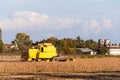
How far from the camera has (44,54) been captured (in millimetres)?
48094

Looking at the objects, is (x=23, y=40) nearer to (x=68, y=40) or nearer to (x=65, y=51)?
(x=68, y=40)

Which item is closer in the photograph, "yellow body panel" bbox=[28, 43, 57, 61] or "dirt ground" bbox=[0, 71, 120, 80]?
"dirt ground" bbox=[0, 71, 120, 80]

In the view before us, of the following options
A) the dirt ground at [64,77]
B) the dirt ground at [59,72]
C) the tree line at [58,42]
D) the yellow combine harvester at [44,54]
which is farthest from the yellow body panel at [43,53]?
the tree line at [58,42]

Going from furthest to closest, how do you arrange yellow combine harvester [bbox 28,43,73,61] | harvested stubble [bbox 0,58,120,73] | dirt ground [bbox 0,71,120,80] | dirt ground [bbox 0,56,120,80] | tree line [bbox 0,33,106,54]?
1. tree line [bbox 0,33,106,54]
2. yellow combine harvester [bbox 28,43,73,61]
3. harvested stubble [bbox 0,58,120,73]
4. dirt ground [bbox 0,56,120,80]
5. dirt ground [bbox 0,71,120,80]

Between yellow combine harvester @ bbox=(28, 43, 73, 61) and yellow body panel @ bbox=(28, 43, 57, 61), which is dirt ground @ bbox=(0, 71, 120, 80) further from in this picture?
yellow body panel @ bbox=(28, 43, 57, 61)

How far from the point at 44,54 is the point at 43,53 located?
0.18 metres

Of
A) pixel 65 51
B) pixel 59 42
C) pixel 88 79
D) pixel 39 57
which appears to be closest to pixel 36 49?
pixel 39 57

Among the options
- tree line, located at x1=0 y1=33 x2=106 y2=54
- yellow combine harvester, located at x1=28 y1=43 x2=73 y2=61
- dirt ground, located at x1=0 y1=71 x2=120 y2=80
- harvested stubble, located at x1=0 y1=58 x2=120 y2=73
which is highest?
tree line, located at x1=0 y1=33 x2=106 y2=54

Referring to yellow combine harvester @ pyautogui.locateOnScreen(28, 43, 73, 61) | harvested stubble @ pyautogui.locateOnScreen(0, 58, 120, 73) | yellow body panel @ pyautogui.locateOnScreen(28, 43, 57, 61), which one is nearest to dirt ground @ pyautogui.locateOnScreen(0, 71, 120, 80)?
harvested stubble @ pyautogui.locateOnScreen(0, 58, 120, 73)

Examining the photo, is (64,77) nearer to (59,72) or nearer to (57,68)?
(59,72)

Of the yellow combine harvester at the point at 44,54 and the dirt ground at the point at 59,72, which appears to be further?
the yellow combine harvester at the point at 44,54

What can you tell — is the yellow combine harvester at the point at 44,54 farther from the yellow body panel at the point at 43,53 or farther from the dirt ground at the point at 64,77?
the dirt ground at the point at 64,77

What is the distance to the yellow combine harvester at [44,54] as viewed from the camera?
47.5 meters

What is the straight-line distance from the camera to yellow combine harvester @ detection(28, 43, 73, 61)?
47.5 metres
